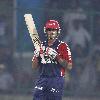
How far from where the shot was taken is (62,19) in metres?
15.4

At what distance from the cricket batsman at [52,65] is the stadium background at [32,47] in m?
4.53

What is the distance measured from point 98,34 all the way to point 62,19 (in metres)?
0.95

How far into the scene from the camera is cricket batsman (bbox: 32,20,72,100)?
10.5m

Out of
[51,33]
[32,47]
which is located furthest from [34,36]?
[32,47]

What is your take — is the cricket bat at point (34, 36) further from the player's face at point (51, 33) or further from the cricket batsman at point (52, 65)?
the player's face at point (51, 33)

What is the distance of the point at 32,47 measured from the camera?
50.0ft

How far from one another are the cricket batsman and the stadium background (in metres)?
4.53

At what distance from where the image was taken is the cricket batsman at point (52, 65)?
10.5m

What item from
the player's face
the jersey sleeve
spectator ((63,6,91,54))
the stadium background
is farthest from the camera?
spectator ((63,6,91,54))

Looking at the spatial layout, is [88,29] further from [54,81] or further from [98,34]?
[54,81]

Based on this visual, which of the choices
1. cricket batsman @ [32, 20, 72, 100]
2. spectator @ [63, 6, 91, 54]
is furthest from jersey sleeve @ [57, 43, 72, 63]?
spectator @ [63, 6, 91, 54]

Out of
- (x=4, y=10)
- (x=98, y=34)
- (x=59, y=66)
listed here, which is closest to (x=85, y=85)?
(x=98, y=34)

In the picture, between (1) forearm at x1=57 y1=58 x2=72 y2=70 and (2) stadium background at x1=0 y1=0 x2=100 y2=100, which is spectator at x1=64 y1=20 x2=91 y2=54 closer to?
(2) stadium background at x1=0 y1=0 x2=100 y2=100

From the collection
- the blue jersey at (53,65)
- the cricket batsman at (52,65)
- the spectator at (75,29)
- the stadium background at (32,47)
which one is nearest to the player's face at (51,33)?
the cricket batsman at (52,65)
